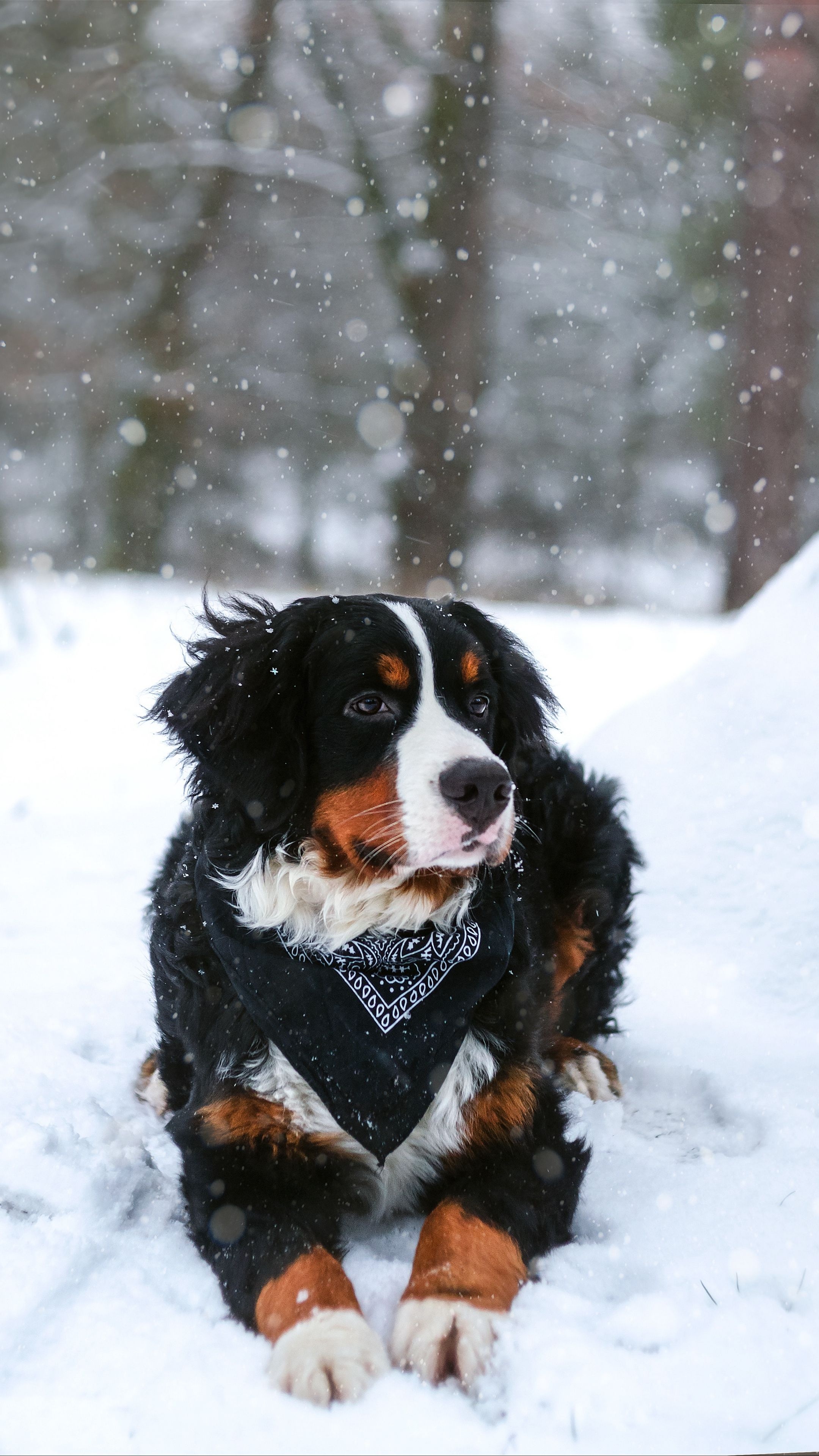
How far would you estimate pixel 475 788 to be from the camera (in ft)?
7.31

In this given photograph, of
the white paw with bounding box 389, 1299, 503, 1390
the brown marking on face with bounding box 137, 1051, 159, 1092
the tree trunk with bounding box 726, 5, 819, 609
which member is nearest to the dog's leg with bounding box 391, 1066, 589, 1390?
the white paw with bounding box 389, 1299, 503, 1390

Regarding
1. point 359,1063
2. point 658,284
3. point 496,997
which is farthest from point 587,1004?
point 658,284

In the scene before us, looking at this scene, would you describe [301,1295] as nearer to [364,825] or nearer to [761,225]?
[364,825]

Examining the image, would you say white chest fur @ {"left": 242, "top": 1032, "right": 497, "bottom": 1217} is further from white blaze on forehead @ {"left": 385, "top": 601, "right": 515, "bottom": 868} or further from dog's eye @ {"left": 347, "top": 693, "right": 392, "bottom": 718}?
dog's eye @ {"left": 347, "top": 693, "right": 392, "bottom": 718}

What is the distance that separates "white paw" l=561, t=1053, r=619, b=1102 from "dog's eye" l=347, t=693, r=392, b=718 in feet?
4.37

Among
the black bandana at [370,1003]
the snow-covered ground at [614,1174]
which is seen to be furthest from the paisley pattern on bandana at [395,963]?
the snow-covered ground at [614,1174]

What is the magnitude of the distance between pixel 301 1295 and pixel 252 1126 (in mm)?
437

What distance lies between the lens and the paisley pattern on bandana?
2.40 meters

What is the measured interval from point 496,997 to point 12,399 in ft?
35.5

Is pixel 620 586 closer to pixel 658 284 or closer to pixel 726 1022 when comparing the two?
pixel 658 284

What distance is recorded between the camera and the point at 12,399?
37.4 ft

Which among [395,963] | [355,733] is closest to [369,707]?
[355,733]

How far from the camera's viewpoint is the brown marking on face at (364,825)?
233 cm

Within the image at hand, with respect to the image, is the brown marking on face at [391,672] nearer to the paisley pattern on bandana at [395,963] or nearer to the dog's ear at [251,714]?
the dog's ear at [251,714]
